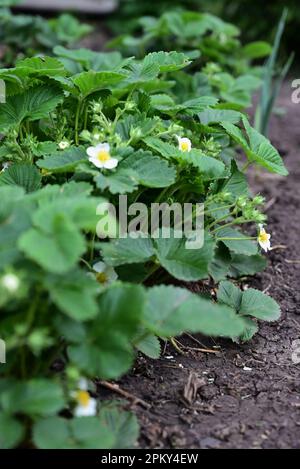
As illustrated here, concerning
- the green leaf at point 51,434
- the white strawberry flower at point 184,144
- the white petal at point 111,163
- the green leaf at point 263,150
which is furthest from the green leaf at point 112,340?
the green leaf at point 263,150

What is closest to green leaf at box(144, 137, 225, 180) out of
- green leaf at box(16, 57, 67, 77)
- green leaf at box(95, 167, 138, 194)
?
green leaf at box(95, 167, 138, 194)

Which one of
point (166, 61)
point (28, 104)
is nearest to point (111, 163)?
point (28, 104)

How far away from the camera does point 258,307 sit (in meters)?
2.02

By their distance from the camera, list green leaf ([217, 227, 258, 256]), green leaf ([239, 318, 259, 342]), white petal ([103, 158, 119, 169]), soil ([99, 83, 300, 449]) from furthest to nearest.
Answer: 1. green leaf ([217, 227, 258, 256])
2. green leaf ([239, 318, 259, 342])
3. white petal ([103, 158, 119, 169])
4. soil ([99, 83, 300, 449])

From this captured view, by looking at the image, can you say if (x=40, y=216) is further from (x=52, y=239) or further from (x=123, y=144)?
(x=123, y=144)

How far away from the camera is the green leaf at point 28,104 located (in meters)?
2.02

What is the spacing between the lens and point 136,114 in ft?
6.66

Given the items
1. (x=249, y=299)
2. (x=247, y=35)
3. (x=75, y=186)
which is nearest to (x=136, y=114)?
(x=75, y=186)

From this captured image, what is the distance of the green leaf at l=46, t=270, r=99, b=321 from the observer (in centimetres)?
134

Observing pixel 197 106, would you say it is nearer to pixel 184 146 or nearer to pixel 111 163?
pixel 184 146

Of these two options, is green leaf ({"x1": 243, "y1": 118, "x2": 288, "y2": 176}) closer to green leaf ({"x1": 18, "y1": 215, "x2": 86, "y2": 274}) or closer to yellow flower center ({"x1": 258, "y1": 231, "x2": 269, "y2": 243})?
yellow flower center ({"x1": 258, "y1": 231, "x2": 269, "y2": 243})

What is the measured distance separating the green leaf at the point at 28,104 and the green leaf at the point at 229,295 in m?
0.73

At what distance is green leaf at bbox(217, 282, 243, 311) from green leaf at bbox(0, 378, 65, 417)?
30.5 inches

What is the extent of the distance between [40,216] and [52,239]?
6 cm
